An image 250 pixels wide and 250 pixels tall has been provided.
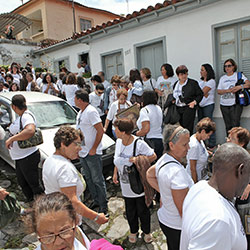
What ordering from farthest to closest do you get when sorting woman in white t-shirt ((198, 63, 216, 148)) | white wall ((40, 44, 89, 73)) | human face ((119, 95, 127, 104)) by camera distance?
white wall ((40, 44, 89, 73))
woman in white t-shirt ((198, 63, 216, 148))
human face ((119, 95, 127, 104))

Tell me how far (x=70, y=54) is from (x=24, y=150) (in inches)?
354

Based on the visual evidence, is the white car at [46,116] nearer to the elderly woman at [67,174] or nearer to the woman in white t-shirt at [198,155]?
the woman in white t-shirt at [198,155]

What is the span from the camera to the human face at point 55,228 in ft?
4.51

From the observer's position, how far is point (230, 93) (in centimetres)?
573

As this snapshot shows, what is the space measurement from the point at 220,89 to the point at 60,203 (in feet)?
17.4

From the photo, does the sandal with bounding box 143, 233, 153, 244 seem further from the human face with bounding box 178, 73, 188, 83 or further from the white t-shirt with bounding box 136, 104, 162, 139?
the human face with bounding box 178, 73, 188, 83

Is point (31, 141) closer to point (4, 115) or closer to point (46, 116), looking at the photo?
point (46, 116)

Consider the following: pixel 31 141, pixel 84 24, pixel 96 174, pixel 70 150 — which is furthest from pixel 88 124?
pixel 84 24

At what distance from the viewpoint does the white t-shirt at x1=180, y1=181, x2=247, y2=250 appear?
130 cm

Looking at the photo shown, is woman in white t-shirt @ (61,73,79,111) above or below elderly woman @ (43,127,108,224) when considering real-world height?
above

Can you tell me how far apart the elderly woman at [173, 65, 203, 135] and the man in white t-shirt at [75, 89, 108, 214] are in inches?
93.0

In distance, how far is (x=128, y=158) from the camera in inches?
129

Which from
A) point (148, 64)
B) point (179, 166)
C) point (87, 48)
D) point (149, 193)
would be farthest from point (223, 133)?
point (87, 48)

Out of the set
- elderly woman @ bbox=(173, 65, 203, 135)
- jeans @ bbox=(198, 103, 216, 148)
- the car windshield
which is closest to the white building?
jeans @ bbox=(198, 103, 216, 148)
